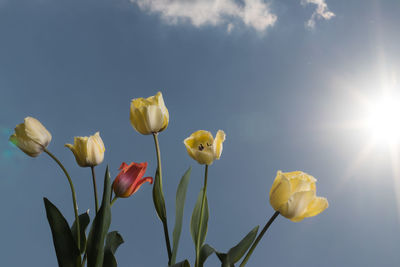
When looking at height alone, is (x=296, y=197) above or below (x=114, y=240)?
above

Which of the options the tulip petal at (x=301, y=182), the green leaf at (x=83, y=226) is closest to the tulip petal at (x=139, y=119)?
the green leaf at (x=83, y=226)

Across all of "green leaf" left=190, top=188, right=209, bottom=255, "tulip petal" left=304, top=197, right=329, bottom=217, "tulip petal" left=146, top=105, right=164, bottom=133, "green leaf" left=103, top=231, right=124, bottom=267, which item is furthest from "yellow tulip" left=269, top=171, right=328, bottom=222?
"green leaf" left=103, top=231, right=124, bottom=267

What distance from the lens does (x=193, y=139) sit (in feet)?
4.03

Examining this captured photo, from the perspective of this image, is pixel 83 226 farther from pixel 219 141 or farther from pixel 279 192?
pixel 279 192

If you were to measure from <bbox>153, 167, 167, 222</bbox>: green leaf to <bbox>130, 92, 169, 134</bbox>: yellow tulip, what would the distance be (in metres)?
0.15

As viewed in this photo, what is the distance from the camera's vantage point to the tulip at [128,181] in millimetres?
1332

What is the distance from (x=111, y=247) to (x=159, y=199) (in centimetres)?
24

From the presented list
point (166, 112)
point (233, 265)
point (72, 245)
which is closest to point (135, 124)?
point (166, 112)

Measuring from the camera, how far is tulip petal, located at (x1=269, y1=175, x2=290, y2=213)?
3.67 ft

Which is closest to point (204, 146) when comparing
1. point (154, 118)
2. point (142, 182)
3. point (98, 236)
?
point (154, 118)

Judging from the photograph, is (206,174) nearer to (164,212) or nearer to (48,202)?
(164,212)

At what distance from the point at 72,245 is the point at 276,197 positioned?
0.61 meters

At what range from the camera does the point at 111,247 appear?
4.37 feet

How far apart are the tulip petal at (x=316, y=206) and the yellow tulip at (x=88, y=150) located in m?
0.65
